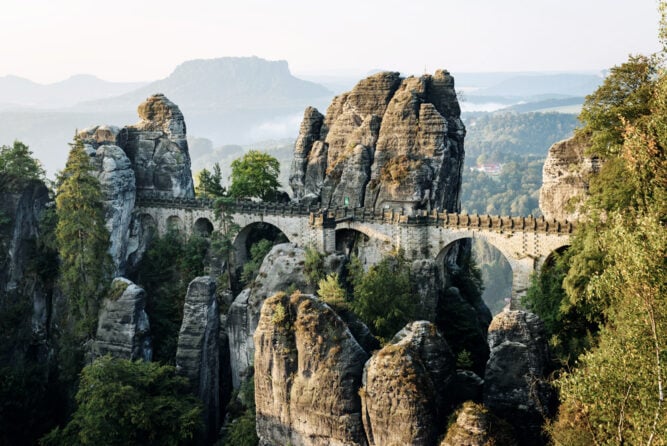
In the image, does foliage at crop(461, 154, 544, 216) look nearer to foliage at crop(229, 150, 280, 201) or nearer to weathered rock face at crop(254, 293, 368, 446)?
foliage at crop(229, 150, 280, 201)

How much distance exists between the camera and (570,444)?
17.2 m

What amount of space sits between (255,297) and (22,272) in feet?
48.6

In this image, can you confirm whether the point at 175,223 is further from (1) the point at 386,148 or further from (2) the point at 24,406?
(2) the point at 24,406

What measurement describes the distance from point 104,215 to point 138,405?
1599 centimetres

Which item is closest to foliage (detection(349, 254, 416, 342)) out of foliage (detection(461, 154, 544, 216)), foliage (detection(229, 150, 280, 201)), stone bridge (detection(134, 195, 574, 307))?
stone bridge (detection(134, 195, 574, 307))

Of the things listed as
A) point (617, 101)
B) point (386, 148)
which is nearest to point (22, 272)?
point (386, 148)

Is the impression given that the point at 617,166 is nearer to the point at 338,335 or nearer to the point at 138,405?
the point at 338,335

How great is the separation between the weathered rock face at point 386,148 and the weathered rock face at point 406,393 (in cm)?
2134

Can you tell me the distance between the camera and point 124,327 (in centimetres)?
3638

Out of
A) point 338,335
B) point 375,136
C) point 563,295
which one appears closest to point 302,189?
point 375,136

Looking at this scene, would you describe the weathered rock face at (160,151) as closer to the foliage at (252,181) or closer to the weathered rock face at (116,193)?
the foliage at (252,181)

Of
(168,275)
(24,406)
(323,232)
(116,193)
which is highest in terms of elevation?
(116,193)

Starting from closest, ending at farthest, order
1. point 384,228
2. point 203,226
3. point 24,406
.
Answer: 1. point 24,406
2. point 384,228
3. point 203,226

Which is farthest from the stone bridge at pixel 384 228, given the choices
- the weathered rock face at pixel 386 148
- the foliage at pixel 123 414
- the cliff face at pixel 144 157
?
the foliage at pixel 123 414
